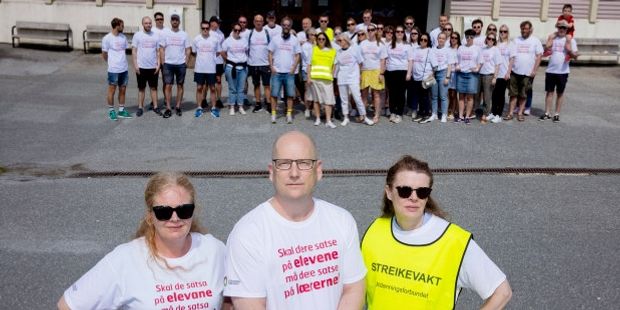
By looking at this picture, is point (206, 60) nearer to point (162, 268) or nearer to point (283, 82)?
point (283, 82)

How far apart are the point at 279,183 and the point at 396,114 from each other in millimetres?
10127

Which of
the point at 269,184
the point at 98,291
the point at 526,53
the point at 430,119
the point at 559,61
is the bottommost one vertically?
the point at 269,184

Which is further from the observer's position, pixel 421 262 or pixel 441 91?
pixel 441 91

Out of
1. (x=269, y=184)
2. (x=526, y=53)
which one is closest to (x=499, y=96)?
(x=526, y=53)

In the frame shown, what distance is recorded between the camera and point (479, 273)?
336cm

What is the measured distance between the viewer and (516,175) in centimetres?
957

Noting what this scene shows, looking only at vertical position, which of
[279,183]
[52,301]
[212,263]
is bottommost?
[52,301]

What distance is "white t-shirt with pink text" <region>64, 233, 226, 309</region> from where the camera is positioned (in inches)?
125

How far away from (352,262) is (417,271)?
0.40 metres

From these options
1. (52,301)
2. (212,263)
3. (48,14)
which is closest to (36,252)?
(52,301)

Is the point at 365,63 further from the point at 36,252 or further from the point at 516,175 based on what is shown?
the point at 36,252

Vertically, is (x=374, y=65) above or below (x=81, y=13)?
below

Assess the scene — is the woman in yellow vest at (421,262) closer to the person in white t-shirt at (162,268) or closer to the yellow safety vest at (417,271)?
the yellow safety vest at (417,271)

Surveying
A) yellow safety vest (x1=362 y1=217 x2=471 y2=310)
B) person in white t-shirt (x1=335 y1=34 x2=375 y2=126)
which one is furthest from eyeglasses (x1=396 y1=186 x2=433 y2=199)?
person in white t-shirt (x1=335 y1=34 x2=375 y2=126)
